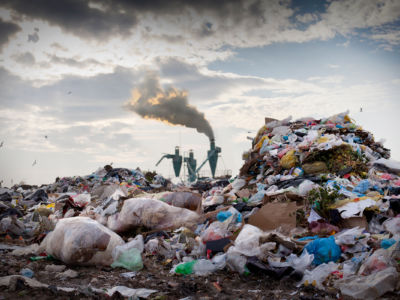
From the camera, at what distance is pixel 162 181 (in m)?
12.7

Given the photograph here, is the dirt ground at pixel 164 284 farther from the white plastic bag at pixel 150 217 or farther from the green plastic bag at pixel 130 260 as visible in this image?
the white plastic bag at pixel 150 217

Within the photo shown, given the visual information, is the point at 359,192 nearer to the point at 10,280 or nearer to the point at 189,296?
the point at 189,296

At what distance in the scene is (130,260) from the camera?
3850 millimetres

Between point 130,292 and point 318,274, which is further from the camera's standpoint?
point 318,274

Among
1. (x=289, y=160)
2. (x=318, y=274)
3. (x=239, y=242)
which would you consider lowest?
(x=318, y=274)

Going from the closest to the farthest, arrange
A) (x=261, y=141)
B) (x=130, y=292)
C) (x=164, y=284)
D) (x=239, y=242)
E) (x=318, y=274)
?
1. (x=130, y=292)
2. (x=318, y=274)
3. (x=164, y=284)
4. (x=239, y=242)
5. (x=261, y=141)

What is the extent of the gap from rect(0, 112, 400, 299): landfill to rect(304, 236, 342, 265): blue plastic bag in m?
0.01

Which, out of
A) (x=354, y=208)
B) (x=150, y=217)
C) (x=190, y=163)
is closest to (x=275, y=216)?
(x=354, y=208)

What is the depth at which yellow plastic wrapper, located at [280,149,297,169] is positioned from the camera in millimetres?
6766

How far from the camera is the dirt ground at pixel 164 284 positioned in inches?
110

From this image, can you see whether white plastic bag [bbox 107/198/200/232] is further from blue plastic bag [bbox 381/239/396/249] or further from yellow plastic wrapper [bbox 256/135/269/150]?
yellow plastic wrapper [bbox 256/135/269/150]

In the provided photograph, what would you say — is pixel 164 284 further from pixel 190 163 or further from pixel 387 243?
pixel 190 163

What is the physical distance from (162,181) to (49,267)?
896 centimetres

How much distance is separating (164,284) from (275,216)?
1.89 meters
